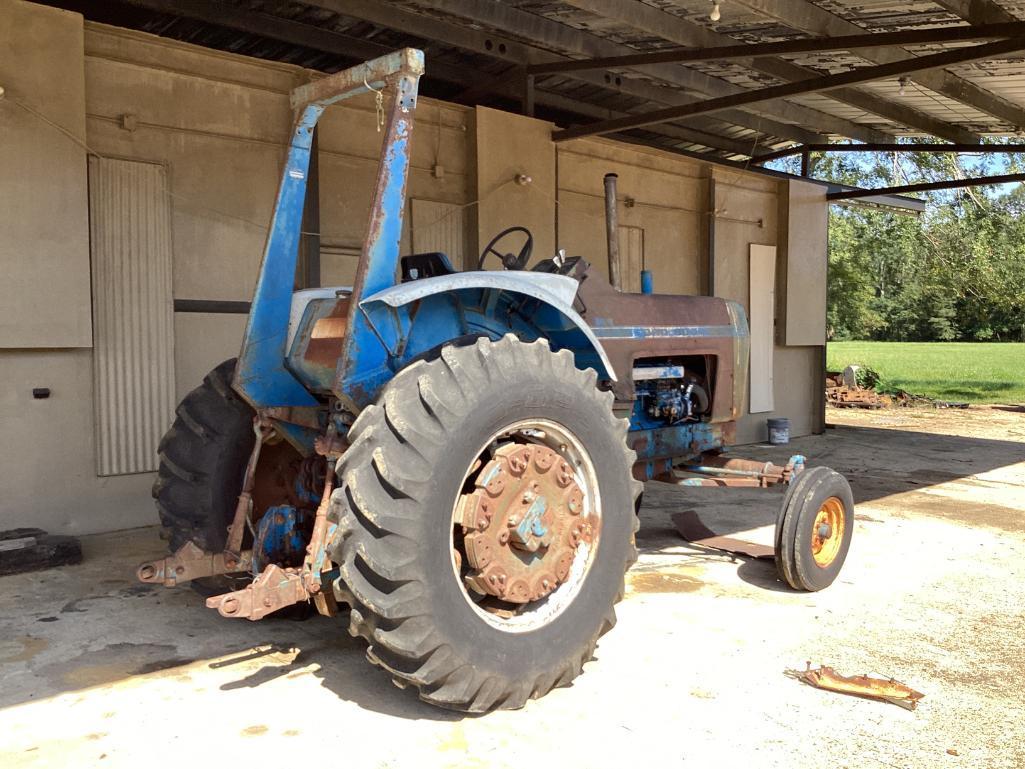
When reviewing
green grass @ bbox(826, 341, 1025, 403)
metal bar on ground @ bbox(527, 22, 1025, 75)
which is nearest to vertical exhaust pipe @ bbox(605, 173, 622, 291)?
metal bar on ground @ bbox(527, 22, 1025, 75)

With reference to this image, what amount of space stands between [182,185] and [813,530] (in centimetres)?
481

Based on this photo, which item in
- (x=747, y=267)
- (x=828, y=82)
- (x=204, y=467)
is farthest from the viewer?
(x=747, y=267)

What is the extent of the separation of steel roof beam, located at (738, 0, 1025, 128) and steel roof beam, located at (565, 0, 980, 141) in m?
0.52

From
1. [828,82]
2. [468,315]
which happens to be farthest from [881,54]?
[468,315]

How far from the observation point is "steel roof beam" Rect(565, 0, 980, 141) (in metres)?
6.71

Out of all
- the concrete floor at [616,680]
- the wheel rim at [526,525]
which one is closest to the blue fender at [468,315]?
the wheel rim at [526,525]

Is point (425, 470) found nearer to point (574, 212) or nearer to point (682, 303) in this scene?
point (682, 303)

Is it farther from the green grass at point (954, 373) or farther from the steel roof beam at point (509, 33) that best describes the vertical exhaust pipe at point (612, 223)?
the green grass at point (954, 373)

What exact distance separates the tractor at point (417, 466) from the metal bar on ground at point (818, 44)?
3.27 metres

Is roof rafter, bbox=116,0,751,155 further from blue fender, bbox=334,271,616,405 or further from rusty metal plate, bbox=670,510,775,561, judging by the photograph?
rusty metal plate, bbox=670,510,775,561

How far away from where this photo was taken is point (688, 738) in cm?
288

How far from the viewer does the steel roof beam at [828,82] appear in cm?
622

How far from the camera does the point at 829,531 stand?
4.75 metres

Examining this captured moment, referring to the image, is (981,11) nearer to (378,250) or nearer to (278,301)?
(378,250)
